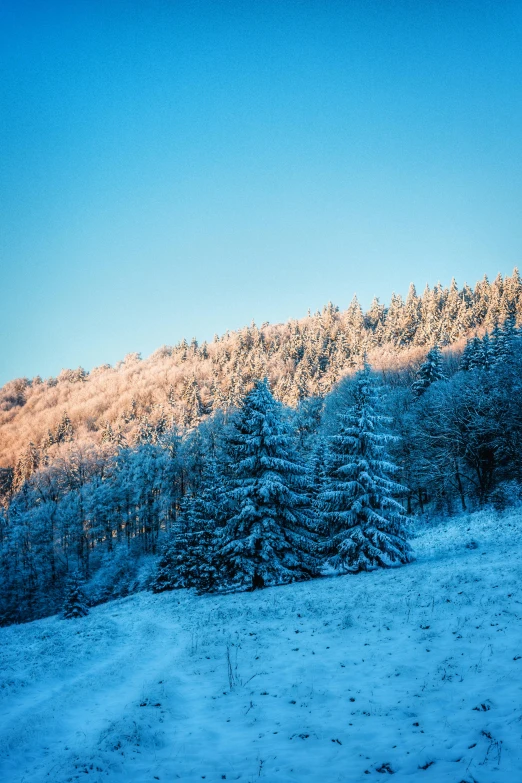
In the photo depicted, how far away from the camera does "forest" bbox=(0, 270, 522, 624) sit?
864 inches

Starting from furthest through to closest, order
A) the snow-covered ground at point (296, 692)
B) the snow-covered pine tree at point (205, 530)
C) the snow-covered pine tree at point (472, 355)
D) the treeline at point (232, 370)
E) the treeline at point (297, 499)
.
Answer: the treeline at point (232, 370) → the snow-covered pine tree at point (472, 355) → the snow-covered pine tree at point (205, 530) → the treeline at point (297, 499) → the snow-covered ground at point (296, 692)

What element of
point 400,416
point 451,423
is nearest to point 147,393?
point 400,416

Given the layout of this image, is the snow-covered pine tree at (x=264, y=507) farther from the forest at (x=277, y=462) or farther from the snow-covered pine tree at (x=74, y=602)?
the snow-covered pine tree at (x=74, y=602)

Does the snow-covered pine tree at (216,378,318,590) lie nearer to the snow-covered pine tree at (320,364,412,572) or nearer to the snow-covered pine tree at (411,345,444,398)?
the snow-covered pine tree at (320,364,412,572)

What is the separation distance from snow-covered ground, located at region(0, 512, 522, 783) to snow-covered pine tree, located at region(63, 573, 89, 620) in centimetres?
898

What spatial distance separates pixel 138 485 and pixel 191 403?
1943 inches

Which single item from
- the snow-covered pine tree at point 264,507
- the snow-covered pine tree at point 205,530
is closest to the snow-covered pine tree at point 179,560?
the snow-covered pine tree at point 205,530

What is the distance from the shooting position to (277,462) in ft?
74.0

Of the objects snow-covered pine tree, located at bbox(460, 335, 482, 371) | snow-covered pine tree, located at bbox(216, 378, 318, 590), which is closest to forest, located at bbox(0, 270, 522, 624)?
snow-covered pine tree, located at bbox(216, 378, 318, 590)

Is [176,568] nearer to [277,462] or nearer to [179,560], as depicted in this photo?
[179,560]

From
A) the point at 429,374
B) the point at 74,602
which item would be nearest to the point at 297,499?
the point at 74,602

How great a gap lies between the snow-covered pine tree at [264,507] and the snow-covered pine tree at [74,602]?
9584mm

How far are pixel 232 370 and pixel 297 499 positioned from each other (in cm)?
11518

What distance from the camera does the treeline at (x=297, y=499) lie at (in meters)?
21.5
